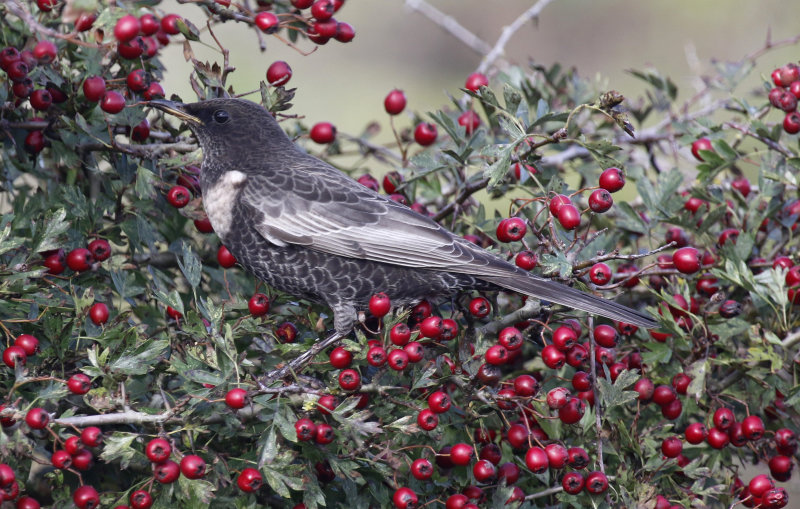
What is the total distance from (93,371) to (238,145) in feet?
4.32

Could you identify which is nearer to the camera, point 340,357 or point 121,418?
point 121,418

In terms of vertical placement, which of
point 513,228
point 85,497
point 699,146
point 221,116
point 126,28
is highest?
point 699,146

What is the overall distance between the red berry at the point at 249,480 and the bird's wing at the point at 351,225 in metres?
1.06

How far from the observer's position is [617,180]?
8.52 ft

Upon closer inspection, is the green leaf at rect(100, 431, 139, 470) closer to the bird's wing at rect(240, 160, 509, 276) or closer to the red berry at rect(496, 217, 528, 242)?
the bird's wing at rect(240, 160, 509, 276)

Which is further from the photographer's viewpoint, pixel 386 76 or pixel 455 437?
pixel 386 76

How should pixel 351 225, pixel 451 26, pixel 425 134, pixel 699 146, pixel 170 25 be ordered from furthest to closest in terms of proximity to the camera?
1. pixel 451 26
2. pixel 425 134
3. pixel 699 146
4. pixel 351 225
5. pixel 170 25

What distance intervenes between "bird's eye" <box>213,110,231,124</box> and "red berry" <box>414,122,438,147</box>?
30.0 inches

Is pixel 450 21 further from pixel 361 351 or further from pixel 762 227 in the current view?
pixel 361 351

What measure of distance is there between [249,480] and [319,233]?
1.13 metres

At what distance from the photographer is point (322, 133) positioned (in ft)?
11.1

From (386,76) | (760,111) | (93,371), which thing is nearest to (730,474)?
(760,111)

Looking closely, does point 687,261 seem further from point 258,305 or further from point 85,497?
point 85,497

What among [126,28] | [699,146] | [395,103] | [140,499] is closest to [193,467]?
[140,499]
